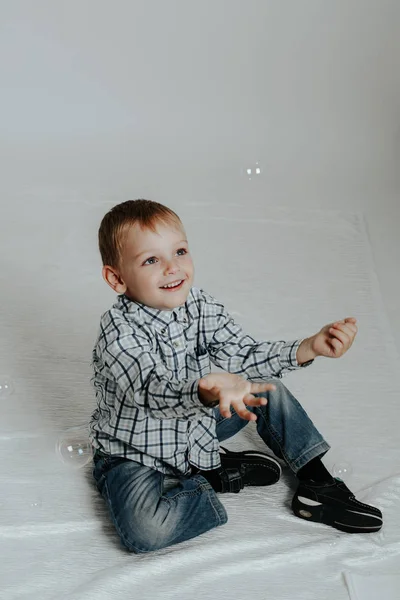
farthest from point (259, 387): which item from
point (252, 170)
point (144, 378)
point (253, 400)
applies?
point (252, 170)

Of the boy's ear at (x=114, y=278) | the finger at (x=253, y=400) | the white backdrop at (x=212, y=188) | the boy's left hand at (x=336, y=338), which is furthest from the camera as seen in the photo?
the white backdrop at (x=212, y=188)

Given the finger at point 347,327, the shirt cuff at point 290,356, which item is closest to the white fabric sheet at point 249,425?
the shirt cuff at point 290,356

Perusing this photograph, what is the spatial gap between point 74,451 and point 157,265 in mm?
387

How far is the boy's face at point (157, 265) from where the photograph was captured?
150cm

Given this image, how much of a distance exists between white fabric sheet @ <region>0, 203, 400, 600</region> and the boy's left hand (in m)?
0.30

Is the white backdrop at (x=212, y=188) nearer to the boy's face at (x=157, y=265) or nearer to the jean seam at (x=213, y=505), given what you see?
the jean seam at (x=213, y=505)

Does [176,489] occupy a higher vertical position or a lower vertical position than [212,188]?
lower

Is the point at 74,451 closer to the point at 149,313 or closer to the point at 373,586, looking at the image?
the point at 149,313

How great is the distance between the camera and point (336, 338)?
1.46 metres

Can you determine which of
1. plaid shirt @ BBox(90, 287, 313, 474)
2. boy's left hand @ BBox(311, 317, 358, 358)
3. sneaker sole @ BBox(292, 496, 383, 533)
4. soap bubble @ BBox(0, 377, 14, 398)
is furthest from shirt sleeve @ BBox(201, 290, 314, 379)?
soap bubble @ BBox(0, 377, 14, 398)

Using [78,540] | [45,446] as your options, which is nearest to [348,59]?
[45,446]

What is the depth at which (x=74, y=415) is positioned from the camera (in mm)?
1823

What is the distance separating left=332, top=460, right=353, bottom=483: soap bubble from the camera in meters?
1.69

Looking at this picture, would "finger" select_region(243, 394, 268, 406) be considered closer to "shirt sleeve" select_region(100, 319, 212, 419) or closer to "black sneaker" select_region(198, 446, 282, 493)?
"shirt sleeve" select_region(100, 319, 212, 419)
